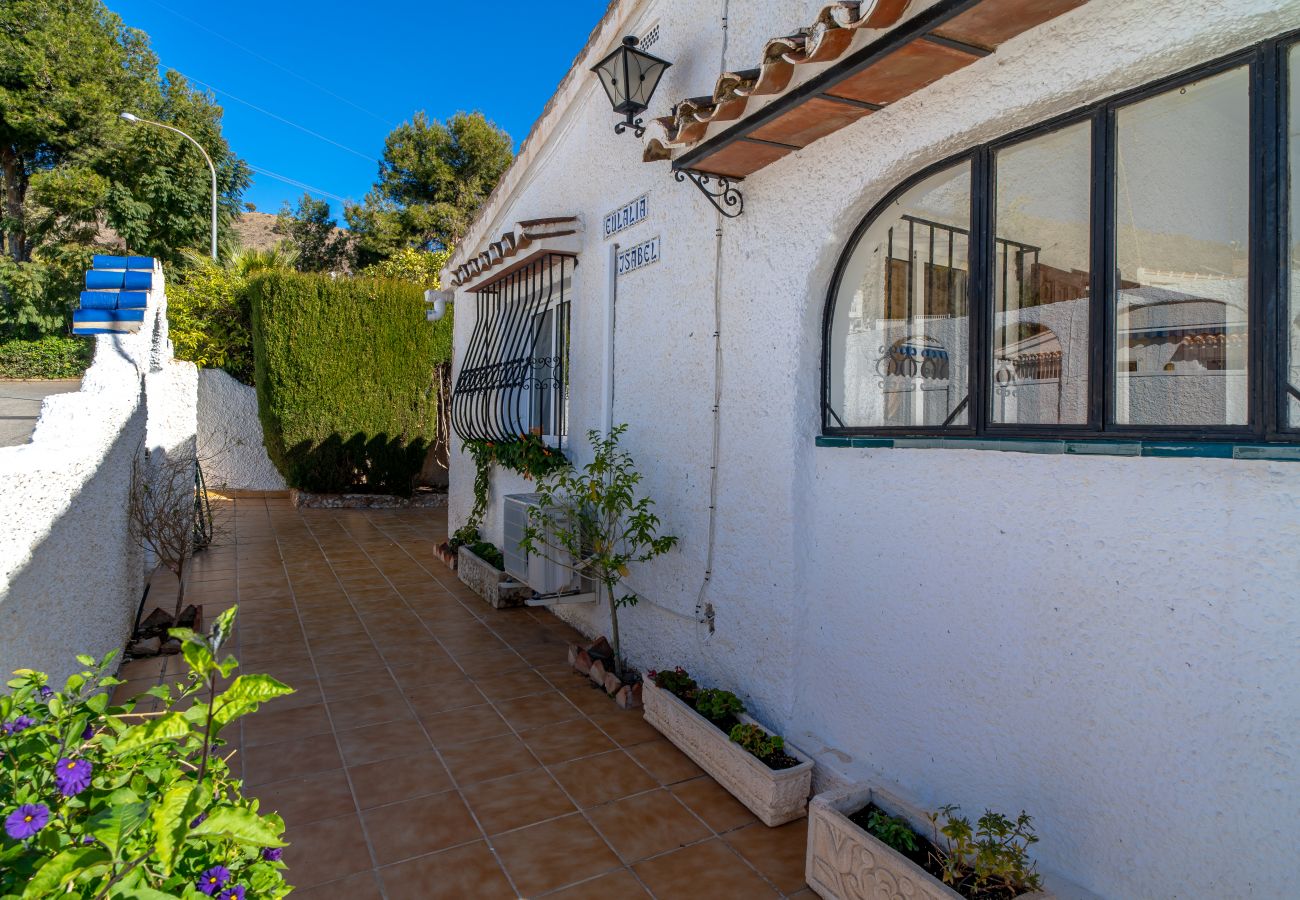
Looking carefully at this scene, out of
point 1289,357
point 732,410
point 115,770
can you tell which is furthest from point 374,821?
point 1289,357

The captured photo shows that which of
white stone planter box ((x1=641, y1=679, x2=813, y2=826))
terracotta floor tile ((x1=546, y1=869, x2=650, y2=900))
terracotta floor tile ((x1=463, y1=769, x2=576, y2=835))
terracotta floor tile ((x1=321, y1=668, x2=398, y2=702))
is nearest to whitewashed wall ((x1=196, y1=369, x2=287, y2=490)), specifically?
terracotta floor tile ((x1=321, y1=668, x2=398, y2=702))

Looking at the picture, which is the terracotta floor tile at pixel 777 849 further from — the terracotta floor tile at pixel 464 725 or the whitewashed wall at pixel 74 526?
the whitewashed wall at pixel 74 526

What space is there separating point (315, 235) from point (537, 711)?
91.8 feet

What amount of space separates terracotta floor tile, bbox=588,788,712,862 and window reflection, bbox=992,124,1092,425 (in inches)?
88.7

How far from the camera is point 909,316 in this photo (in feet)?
10.5

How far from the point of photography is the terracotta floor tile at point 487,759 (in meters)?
3.73

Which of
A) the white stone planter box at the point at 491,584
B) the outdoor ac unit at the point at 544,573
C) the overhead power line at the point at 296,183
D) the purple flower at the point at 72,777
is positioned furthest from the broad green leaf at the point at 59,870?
the overhead power line at the point at 296,183

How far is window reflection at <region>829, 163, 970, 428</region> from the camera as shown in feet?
9.79

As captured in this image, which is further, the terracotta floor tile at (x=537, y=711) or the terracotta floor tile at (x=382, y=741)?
the terracotta floor tile at (x=537, y=711)

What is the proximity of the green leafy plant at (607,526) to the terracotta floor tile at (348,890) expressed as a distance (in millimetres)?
2125

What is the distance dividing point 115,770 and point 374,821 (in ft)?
6.68

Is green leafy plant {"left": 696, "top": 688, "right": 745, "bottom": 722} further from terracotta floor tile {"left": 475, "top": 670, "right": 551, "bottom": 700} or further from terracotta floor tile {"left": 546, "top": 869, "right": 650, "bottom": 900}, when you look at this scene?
terracotta floor tile {"left": 475, "top": 670, "right": 551, "bottom": 700}

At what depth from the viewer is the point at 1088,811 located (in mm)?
2404

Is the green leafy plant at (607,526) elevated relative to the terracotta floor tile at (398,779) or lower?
elevated
